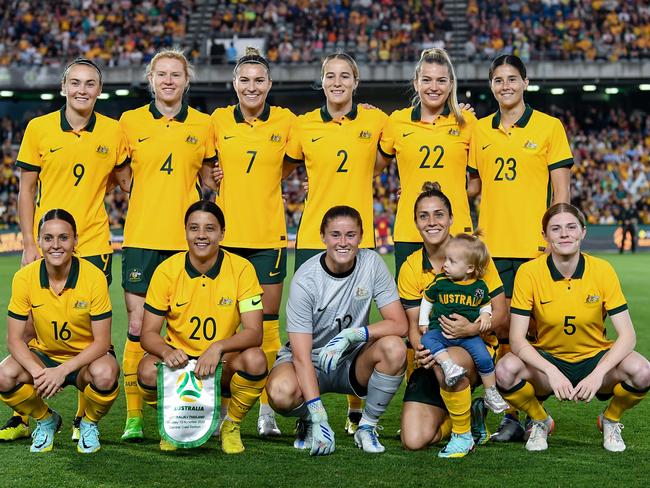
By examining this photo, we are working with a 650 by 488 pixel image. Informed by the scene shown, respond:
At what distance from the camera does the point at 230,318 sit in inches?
190

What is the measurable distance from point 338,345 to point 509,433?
1.14 m

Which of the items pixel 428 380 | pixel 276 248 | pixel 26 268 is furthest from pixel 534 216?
Result: pixel 26 268

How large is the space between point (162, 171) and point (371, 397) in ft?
5.80

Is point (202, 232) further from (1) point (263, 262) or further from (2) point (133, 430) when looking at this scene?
(2) point (133, 430)

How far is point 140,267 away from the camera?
5.36 m

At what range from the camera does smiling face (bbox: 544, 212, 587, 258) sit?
468 centimetres

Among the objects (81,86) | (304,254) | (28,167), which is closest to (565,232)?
(304,254)

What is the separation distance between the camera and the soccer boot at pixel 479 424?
16.2 feet

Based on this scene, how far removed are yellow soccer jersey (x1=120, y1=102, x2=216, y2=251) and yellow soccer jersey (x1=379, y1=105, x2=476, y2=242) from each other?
119 centimetres

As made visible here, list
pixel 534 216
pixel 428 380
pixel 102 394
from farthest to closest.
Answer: pixel 534 216 < pixel 428 380 < pixel 102 394

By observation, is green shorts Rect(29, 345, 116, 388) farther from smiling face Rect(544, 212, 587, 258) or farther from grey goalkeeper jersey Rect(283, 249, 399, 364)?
smiling face Rect(544, 212, 587, 258)

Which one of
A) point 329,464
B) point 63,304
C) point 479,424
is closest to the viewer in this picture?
point 329,464

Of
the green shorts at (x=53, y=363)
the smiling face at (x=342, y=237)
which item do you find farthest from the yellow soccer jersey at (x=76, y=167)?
the smiling face at (x=342, y=237)

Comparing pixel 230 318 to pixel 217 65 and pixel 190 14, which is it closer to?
pixel 217 65
